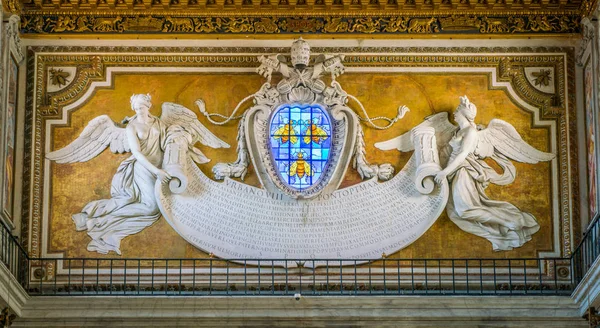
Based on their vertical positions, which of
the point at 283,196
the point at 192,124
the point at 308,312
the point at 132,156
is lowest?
the point at 308,312

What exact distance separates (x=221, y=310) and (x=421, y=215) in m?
2.95

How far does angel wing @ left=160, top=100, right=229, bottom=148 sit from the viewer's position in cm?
2247

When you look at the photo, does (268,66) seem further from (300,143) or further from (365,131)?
(365,131)

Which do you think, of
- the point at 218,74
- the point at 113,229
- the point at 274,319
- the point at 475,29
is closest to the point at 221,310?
the point at 274,319

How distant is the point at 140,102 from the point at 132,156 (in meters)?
0.69

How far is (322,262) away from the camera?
22.0 m

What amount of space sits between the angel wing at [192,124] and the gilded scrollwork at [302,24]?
3.73ft

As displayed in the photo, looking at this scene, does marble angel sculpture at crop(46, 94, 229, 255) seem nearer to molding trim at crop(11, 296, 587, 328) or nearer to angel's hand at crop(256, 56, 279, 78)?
angel's hand at crop(256, 56, 279, 78)

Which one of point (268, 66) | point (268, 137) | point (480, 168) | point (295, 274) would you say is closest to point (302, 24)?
point (268, 66)

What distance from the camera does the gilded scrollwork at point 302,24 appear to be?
2288cm

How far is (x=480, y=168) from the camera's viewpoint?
73.0ft

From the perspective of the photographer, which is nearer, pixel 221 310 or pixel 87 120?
pixel 221 310

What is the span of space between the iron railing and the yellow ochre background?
0.59 feet

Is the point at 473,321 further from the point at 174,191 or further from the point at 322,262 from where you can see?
the point at 174,191
